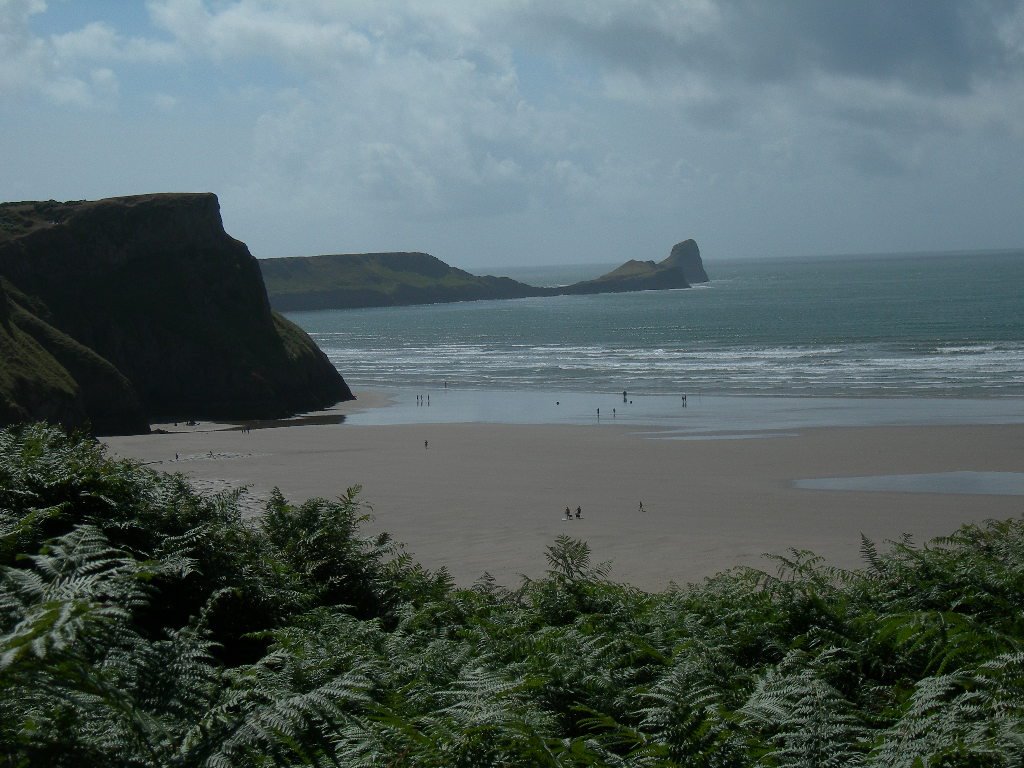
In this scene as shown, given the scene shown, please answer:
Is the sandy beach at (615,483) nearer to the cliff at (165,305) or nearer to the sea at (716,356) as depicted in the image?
the sea at (716,356)

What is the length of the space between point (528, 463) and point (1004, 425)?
888 inches

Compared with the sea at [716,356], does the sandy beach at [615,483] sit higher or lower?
lower

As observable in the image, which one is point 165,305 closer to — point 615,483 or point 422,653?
point 615,483

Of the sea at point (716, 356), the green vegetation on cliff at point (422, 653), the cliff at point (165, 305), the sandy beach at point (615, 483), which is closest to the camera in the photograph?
the green vegetation on cliff at point (422, 653)

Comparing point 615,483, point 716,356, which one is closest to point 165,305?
point 615,483

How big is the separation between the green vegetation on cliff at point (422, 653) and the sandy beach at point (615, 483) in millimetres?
13074

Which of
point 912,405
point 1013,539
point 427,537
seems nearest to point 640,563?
point 427,537

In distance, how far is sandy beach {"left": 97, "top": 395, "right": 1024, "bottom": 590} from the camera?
25.6m

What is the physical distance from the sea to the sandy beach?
6.29 metres

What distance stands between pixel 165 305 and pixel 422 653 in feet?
217

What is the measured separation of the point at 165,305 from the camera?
67750 mm

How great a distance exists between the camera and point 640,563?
24.0m

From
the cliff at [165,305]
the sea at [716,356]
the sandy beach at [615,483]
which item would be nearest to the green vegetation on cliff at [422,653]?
the sandy beach at [615,483]

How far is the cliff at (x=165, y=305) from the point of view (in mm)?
62969
